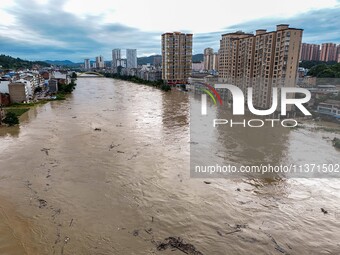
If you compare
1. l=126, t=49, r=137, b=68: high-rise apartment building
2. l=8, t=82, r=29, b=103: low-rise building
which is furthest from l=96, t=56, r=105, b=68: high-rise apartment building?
l=8, t=82, r=29, b=103: low-rise building

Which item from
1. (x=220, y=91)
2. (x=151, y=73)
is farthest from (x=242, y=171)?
(x=151, y=73)

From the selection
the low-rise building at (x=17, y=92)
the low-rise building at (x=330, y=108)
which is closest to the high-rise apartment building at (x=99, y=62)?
the low-rise building at (x=17, y=92)

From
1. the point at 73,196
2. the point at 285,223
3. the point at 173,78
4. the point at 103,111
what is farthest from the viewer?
the point at 173,78

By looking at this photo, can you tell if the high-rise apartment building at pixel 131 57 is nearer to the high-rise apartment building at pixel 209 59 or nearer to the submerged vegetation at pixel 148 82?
the submerged vegetation at pixel 148 82

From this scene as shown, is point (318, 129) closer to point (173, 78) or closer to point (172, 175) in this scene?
point (172, 175)

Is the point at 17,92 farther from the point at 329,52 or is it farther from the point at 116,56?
the point at 116,56
